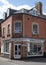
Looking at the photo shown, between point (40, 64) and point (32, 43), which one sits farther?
point (32, 43)

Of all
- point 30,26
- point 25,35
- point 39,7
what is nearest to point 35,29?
point 30,26

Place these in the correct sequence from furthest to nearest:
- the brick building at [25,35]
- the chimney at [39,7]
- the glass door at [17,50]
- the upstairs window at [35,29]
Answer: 1. the chimney at [39,7]
2. the upstairs window at [35,29]
3. the glass door at [17,50]
4. the brick building at [25,35]

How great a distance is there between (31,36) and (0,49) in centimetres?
1093

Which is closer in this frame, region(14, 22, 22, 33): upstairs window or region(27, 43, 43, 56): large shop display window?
region(14, 22, 22, 33): upstairs window

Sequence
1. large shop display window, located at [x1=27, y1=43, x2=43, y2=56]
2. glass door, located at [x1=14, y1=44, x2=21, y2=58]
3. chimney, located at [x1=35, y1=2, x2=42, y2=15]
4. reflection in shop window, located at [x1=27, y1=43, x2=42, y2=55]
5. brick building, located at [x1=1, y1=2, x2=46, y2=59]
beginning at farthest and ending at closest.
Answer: chimney, located at [x1=35, y1=2, x2=42, y2=15] → reflection in shop window, located at [x1=27, y1=43, x2=42, y2=55] → large shop display window, located at [x1=27, y1=43, x2=43, y2=56] → glass door, located at [x1=14, y1=44, x2=21, y2=58] → brick building, located at [x1=1, y1=2, x2=46, y2=59]

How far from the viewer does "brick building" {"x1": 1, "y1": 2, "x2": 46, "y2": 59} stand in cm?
3297

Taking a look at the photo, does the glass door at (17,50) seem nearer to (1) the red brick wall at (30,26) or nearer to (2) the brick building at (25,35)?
(2) the brick building at (25,35)

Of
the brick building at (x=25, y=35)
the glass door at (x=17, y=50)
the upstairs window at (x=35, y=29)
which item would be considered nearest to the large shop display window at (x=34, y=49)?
the brick building at (x=25, y=35)

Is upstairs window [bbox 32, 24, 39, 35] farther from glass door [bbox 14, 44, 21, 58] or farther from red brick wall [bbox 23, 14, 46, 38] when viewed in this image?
glass door [bbox 14, 44, 21, 58]

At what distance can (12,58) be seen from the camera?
32.8 m

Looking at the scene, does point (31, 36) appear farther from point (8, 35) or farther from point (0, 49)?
point (0, 49)

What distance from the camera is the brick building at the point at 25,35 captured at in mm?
32969

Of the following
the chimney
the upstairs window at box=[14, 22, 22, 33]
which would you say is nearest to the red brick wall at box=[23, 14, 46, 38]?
the upstairs window at box=[14, 22, 22, 33]

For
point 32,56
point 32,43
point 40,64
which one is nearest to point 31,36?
point 32,43
